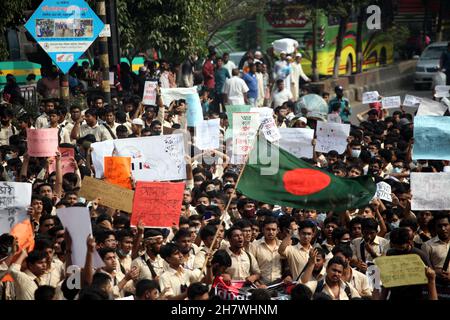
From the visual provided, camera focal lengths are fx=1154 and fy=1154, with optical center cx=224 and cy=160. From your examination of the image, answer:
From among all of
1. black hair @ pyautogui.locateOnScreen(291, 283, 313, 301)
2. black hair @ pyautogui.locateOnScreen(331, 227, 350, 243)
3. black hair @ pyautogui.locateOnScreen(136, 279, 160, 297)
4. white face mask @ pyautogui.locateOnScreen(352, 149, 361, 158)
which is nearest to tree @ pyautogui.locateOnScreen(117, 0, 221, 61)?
white face mask @ pyautogui.locateOnScreen(352, 149, 361, 158)

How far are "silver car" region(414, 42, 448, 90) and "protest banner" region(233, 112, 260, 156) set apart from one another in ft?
54.4

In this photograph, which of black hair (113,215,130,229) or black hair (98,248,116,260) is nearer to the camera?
black hair (98,248,116,260)

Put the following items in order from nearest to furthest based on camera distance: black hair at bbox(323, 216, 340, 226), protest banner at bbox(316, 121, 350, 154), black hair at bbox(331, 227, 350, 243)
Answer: black hair at bbox(331, 227, 350, 243) → black hair at bbox(323, 216, 340, 226) → protest banner at bbox(316, 121, 350, 154)

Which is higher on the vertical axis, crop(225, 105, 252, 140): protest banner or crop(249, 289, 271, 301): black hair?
crop(225, 105, 252, 140): protest banner

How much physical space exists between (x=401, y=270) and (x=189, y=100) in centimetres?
759

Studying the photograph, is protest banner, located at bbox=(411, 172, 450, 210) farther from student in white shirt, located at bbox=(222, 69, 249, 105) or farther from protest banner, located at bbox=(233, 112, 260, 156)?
student in white shirt, located at bbox=(222, 69, 249, 105)

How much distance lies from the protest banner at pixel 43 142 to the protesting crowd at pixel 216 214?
12mm

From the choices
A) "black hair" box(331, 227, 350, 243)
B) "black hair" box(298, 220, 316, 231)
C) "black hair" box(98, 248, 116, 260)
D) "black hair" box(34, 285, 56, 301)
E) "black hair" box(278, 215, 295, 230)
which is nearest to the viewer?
"black hair" box(34, 285, 56, 301)

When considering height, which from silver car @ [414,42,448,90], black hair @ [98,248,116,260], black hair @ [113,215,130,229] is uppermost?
black hair @ [98,248,116,260]

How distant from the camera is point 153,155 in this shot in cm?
1148

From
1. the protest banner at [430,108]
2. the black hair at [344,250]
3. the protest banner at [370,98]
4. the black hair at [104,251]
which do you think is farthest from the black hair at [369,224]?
the protest banner at [370,98]

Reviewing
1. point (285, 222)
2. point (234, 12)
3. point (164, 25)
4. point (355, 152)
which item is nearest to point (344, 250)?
point (285, 222)

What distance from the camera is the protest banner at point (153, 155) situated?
11.4 m

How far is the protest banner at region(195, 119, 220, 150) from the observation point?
43.2 ft
